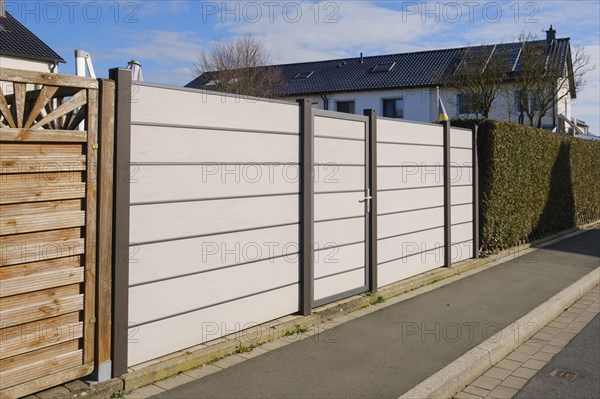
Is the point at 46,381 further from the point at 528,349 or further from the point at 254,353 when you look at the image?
the point at 528,349

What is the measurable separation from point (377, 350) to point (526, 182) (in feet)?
24.4

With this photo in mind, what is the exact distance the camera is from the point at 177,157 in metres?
4.53

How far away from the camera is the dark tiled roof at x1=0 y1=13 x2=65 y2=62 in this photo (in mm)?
22984

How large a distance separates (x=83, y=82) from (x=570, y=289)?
685 cm

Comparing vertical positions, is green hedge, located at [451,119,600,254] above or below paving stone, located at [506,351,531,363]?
above

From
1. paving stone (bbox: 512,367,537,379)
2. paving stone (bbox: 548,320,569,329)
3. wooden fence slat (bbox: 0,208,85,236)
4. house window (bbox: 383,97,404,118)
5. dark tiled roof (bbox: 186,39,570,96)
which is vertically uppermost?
dark tiled roof (bbox: 186,39,570,96)

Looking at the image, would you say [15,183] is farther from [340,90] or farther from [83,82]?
[340,90]

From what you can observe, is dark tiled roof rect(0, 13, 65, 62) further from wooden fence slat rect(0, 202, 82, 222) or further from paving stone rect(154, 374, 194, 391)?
paving stone rect(154, 374, 194, 391)

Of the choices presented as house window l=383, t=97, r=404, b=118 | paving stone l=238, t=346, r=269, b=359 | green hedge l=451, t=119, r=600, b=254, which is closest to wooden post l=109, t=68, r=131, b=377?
paving stone l=238, t=346, r=269, b=359

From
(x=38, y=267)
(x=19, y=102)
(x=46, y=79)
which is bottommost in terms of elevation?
(x=38, y=267)

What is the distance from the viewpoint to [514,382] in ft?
15.7

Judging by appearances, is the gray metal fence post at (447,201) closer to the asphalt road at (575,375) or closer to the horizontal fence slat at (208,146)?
the asphalt road at (575,375)

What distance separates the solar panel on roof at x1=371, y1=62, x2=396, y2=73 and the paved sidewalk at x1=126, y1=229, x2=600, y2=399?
31.0 meters

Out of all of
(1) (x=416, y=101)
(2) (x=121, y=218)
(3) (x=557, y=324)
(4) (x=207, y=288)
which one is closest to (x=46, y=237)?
(2) (x=121, y=218)
